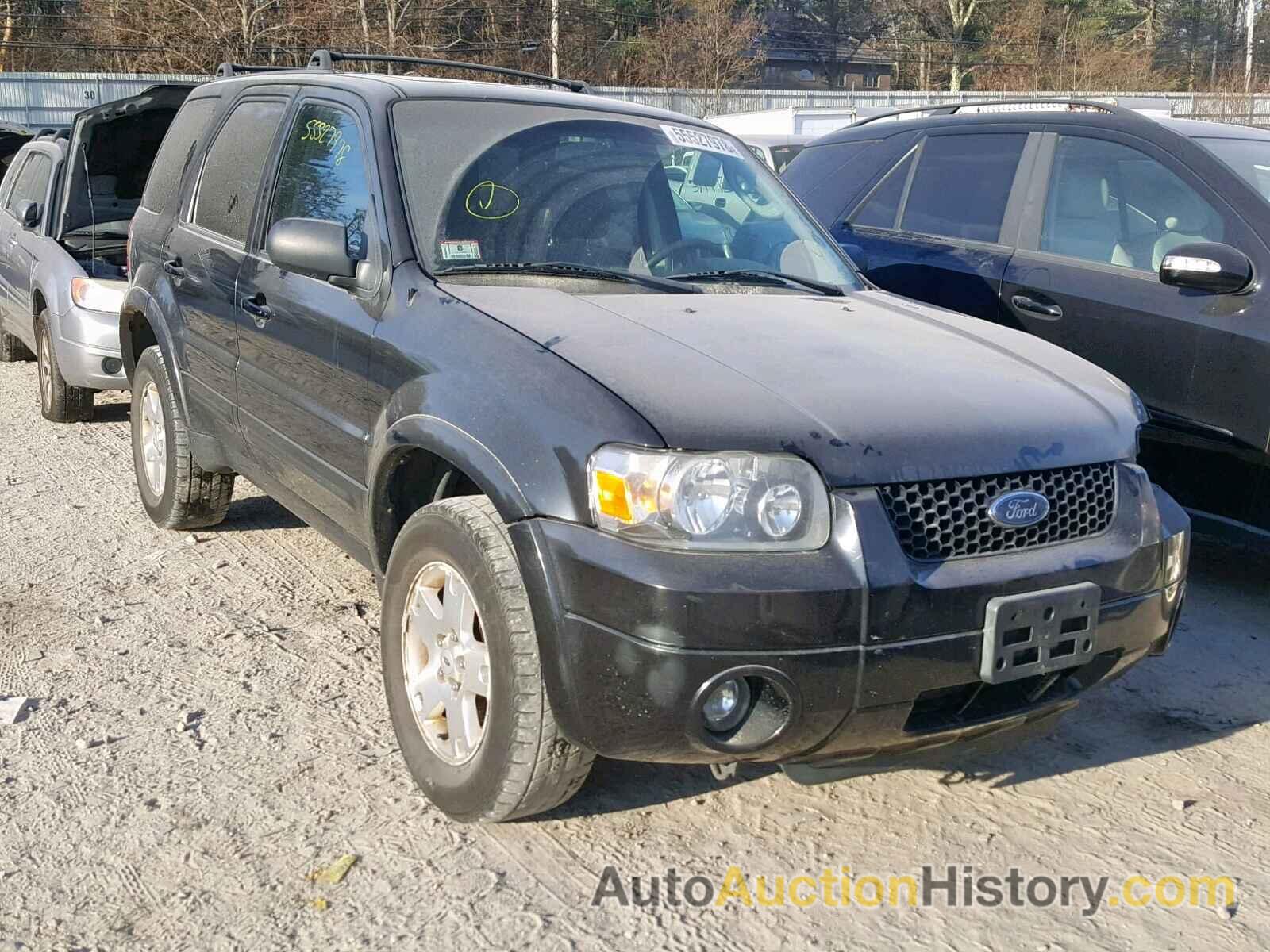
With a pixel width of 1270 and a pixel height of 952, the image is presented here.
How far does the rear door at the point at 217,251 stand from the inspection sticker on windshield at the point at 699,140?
1.38 metres

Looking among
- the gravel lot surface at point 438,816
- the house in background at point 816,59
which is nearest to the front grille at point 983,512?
the gravel lot surface at point 438,816

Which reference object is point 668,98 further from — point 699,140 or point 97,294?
point 699,140

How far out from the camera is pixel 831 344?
3.41 metres

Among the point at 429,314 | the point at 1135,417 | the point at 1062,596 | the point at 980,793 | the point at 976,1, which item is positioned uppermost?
the point at 976,1

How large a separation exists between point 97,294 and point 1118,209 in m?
5.57

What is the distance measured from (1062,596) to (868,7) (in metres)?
64.5

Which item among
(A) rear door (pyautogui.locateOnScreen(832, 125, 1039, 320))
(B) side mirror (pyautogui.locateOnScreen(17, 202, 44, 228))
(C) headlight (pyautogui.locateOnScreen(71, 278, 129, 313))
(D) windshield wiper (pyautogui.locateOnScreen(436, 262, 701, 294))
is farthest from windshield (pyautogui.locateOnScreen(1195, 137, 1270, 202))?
(B) side mirror (pyautogui.locateOnScreen(17, 202, 44, 228))

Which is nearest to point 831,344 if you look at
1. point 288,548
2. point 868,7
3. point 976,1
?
point 288,548

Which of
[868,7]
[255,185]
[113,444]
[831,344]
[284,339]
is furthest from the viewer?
[868,7]

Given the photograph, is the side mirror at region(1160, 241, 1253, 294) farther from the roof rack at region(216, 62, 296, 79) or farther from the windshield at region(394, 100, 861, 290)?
the roof rack at region(216, 62, 296, 79)

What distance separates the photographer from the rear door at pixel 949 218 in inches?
226

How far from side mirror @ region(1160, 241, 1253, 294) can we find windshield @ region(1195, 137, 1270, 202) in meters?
0.44

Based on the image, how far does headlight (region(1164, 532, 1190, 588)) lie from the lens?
10.6ft

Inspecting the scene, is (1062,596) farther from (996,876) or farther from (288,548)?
(288,548)
